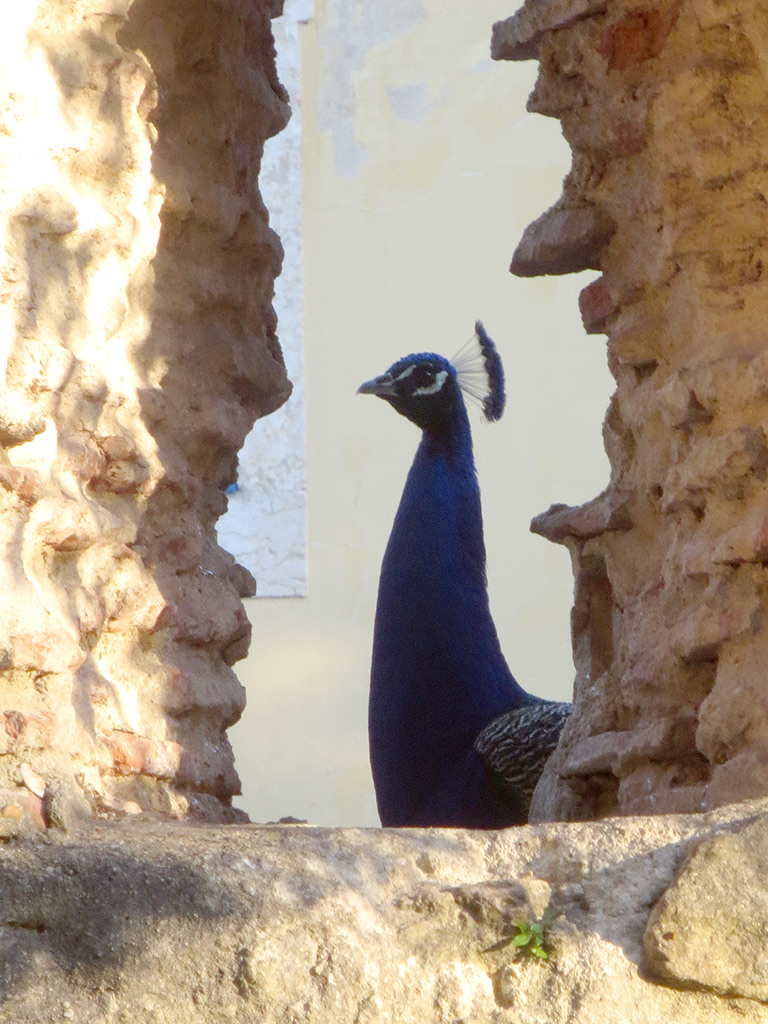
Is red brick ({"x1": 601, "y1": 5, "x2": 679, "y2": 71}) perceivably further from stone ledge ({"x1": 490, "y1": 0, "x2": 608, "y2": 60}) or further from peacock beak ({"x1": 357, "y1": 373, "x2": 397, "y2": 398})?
peacock beak ({"x1": 357, "y1": 373, "x2": 397, "y2": 398})

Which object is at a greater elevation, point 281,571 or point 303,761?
point 281,571

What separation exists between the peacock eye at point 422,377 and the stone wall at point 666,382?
156 centimetres

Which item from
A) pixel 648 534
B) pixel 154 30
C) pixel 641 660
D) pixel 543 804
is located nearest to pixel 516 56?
pixel 154 30

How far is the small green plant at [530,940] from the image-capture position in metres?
1.53

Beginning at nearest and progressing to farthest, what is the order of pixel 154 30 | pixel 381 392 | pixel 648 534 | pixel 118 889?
pixel 118 889 → pixel 154 30 → pixel 648 534 → pixel 381 392

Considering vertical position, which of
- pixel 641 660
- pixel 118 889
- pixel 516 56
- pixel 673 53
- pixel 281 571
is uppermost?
pixel 281 571

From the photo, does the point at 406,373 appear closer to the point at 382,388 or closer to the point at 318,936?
the point at 382,388

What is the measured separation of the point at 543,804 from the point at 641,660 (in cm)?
43

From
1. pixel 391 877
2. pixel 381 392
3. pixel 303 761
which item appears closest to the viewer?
pixel 391 877

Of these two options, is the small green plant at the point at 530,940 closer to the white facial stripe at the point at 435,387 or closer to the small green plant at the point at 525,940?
the small green plant at the point at 525,940

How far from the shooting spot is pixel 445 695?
3523 millimetres

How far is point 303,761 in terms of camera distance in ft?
23.4

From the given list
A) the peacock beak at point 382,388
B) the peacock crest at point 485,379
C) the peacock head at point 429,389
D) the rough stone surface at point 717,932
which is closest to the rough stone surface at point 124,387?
the rough stone surface at point 717,932

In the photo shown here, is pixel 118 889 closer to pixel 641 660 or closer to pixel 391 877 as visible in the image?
pixel 391 877
